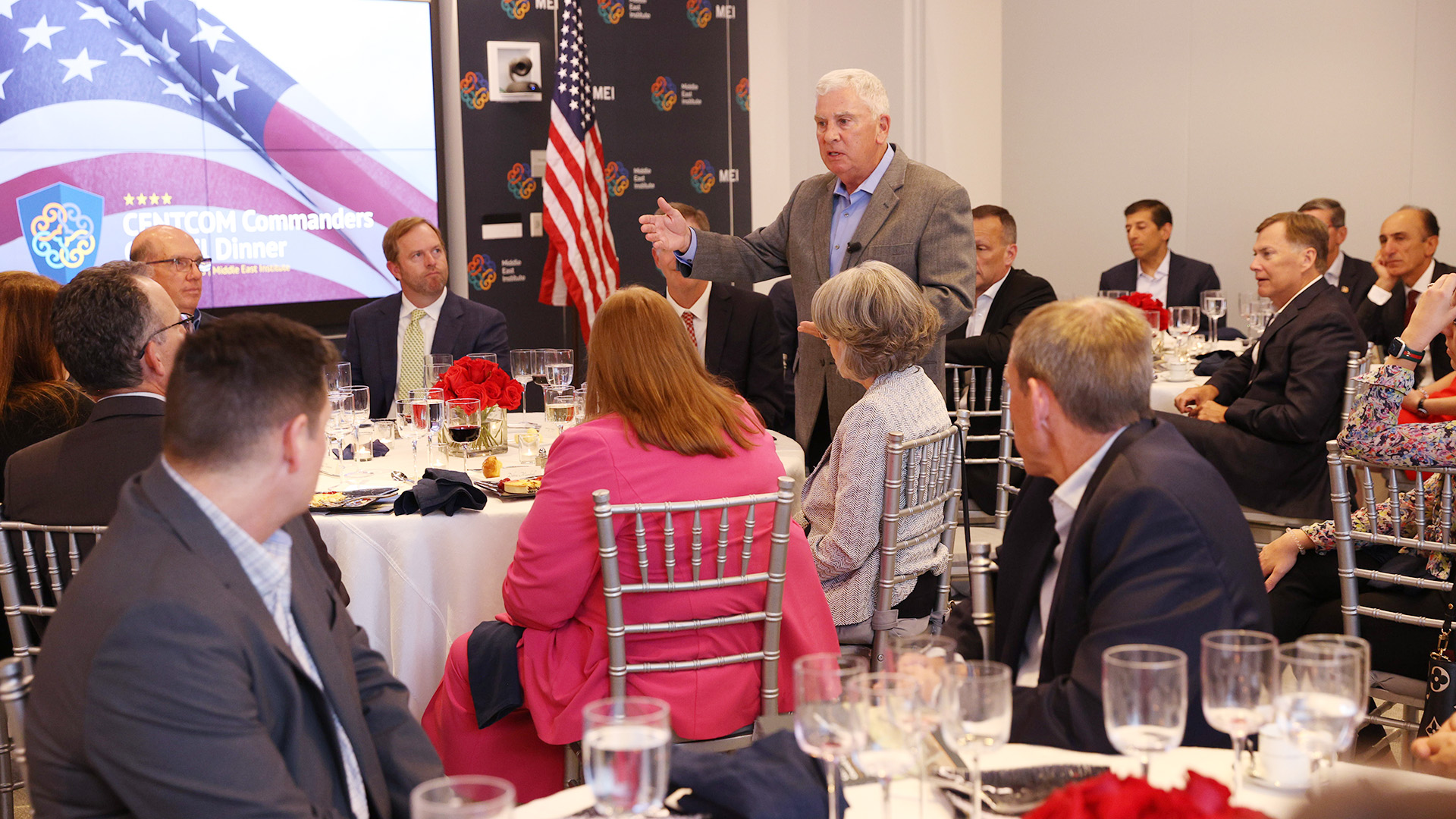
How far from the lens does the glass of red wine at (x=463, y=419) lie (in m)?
3.39

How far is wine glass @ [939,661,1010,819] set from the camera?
1.27 meters

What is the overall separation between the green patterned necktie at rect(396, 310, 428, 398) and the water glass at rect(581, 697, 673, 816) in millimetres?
3757

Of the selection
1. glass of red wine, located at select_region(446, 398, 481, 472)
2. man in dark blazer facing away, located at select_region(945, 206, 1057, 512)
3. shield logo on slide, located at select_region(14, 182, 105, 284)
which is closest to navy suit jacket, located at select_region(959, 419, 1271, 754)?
glass of red wine, located at select_region(446, 398, 481, 472)

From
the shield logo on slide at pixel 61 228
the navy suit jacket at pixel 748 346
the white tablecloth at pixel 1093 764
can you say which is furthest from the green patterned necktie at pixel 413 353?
the white tablecloth at pixel 1093 764

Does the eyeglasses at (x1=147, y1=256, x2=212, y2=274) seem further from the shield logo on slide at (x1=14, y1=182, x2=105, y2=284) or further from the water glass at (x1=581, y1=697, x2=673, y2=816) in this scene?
the water glass at (x1=581, y1=697, x2=673, y2=816)

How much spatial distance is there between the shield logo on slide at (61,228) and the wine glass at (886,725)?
18.2ft

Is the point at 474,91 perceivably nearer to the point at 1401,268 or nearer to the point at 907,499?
the point at 907,499

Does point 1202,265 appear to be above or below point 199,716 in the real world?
above

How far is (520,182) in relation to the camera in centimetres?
697

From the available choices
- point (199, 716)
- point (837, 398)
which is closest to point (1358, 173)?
point (837, 398)

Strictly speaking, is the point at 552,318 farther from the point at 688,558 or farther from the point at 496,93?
the point at 688,558

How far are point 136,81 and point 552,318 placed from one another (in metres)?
2.42

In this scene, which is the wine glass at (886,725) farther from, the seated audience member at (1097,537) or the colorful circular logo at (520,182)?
the colorful circular logo at (520,182)

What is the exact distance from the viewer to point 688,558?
99.0 inches
